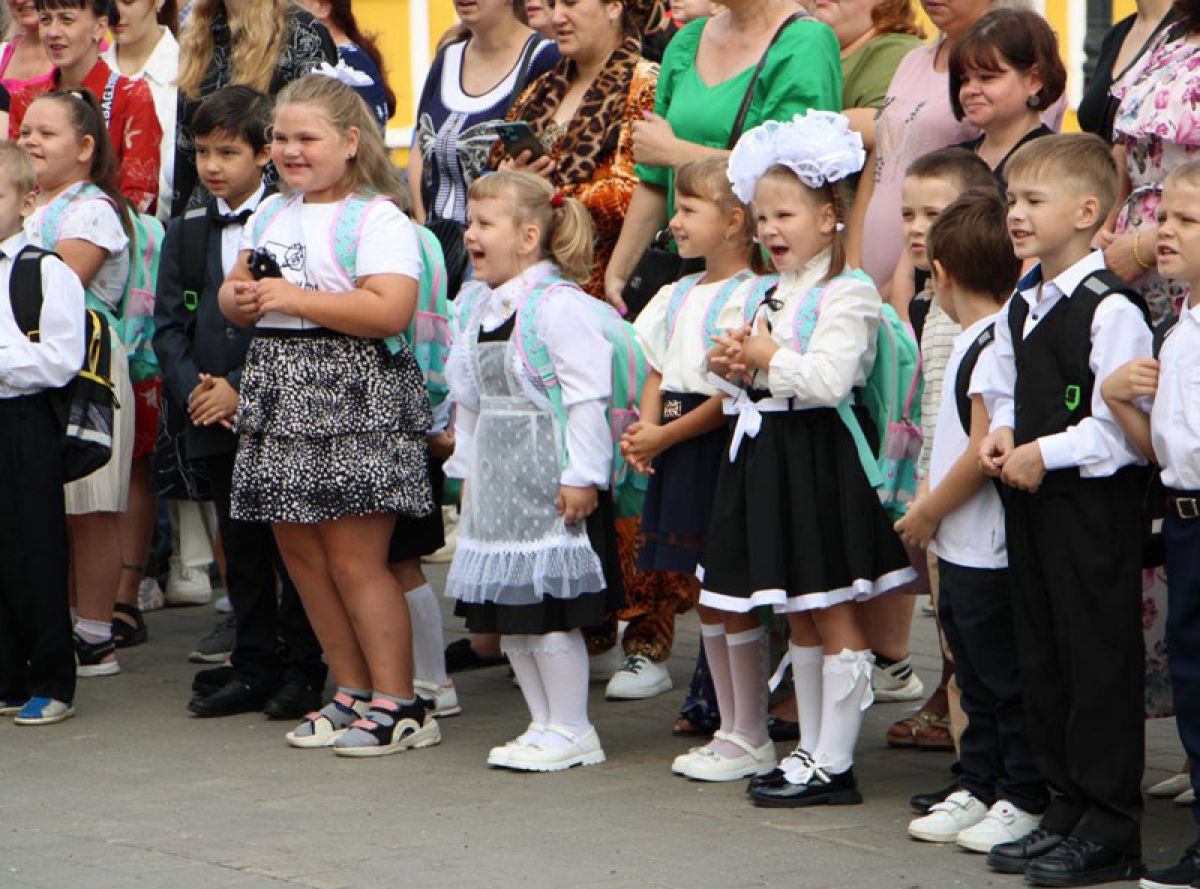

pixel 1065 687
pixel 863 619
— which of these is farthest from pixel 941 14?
pixel 1065 687

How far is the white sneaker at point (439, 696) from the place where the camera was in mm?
6773

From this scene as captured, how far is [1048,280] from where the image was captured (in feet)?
16.0

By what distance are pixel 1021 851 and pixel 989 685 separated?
1.46 feet

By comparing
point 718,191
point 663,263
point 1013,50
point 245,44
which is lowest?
point 663,263

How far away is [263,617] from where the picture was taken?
22.9ft

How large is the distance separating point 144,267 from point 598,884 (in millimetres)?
3972

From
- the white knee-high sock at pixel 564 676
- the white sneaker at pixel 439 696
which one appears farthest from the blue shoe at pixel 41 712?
the white knee-high sock at pixel 564 676

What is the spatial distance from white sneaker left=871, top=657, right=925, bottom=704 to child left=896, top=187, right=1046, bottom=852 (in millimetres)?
1564

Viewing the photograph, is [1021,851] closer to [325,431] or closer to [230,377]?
[325,431]

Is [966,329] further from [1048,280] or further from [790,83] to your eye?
[790,83]

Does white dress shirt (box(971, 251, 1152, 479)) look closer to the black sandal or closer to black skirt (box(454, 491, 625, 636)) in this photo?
black skirt (box(454, 491, 625, 636))

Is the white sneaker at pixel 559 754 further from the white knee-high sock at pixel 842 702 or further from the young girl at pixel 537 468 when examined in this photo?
the white knee-high sock at pixel 842 702

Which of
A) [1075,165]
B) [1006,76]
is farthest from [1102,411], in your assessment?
[1006,76]

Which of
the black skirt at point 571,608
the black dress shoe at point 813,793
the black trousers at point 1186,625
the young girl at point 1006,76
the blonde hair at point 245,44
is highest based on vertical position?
the blonde hair at point 245,44
